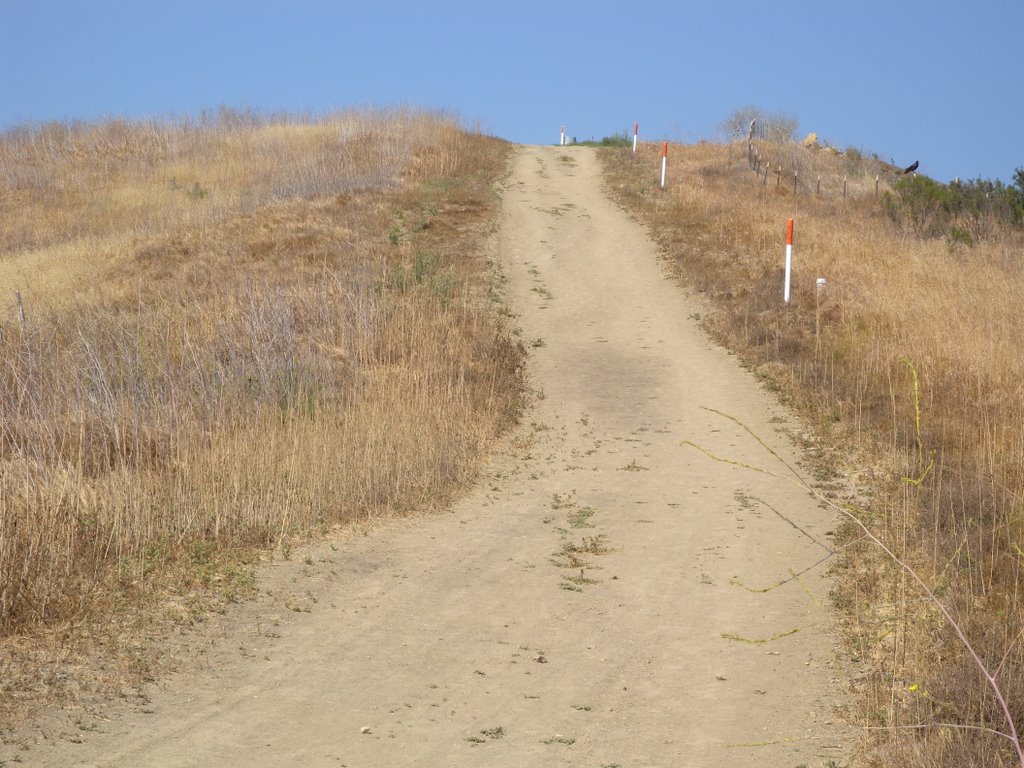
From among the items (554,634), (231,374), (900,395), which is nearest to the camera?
(554,634)

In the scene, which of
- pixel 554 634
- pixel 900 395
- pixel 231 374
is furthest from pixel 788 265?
pixel 554 634

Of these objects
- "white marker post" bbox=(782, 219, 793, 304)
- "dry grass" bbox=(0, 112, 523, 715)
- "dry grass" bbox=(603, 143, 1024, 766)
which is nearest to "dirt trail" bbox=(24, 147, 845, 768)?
"dry grass" bbox=(603, 143, 1024, 766)

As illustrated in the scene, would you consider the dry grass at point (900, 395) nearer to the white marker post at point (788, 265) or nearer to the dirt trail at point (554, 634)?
the white marker post at point (788, 265)

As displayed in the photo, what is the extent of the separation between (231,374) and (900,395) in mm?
7875

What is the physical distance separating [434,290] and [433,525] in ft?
29.7

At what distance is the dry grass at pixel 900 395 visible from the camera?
6.01 m

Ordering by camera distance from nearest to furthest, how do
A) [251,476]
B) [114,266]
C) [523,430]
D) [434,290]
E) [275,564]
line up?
[275,564] < [251,476] < [523,430] < [434,290] < [114,266]

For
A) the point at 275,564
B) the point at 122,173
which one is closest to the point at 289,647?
the point at 275,564

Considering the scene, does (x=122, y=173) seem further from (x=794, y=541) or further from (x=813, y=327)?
(x=794, y=541)

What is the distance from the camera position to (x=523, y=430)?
44.8ft

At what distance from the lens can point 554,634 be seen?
24.6 feet

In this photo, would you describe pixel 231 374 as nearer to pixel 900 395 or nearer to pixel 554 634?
pixel 554 634

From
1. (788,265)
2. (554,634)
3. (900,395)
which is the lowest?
(554,634)

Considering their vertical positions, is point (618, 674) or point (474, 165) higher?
point (474, 165)
